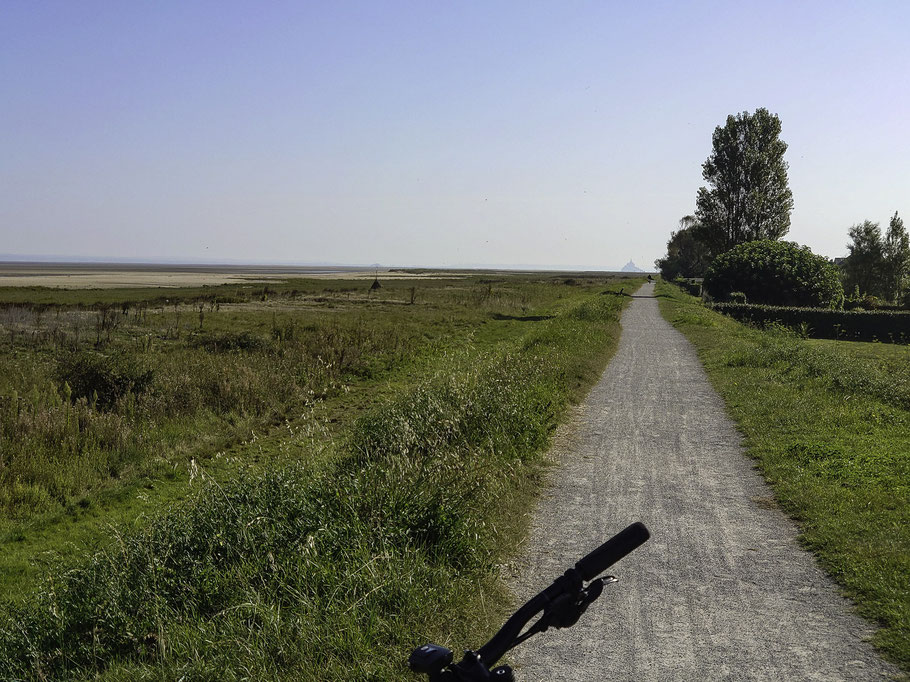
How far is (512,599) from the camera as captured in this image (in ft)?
18.8

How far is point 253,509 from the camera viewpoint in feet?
20.6

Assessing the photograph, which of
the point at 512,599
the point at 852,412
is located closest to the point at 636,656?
the point at 512,599

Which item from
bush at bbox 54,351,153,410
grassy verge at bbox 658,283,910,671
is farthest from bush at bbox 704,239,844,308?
bush at bbox 54,351,153,410

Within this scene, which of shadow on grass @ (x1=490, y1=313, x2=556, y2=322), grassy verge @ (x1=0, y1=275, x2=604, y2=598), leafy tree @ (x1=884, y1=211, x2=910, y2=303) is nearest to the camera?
grassy verge @ (x1=0, y1=275, x2=604, y2=598)

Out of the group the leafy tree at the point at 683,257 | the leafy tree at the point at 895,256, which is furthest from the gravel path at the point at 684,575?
the leafy tree at the point at 683,257

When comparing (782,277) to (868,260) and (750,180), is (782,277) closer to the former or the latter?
(750,180)

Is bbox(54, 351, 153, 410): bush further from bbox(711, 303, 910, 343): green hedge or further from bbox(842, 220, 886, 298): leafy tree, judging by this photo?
bbox(842, 220, 886, 298): leafy tree

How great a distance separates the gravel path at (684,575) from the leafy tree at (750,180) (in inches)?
2171

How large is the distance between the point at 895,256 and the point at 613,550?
91.5 metres

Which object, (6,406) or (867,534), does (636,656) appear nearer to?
(867,534)

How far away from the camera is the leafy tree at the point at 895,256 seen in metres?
78.4

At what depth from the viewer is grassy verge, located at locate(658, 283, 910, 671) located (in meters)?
5.91

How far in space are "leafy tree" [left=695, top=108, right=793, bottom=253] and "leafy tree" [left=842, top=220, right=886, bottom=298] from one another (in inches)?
1006

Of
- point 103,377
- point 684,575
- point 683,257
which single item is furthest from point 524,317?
point 683,257
